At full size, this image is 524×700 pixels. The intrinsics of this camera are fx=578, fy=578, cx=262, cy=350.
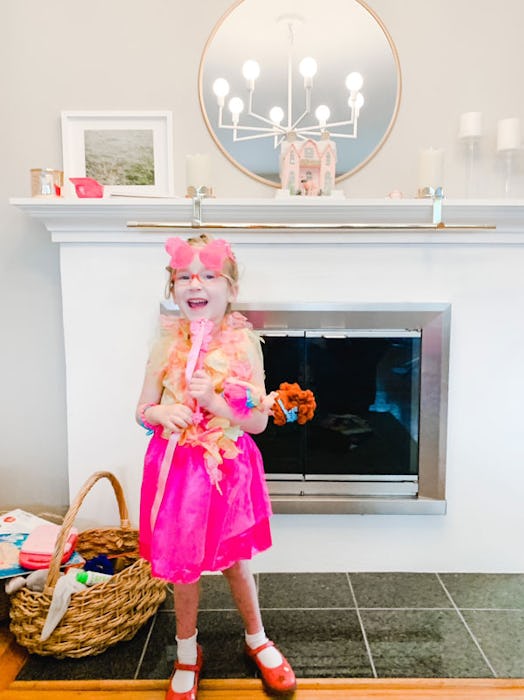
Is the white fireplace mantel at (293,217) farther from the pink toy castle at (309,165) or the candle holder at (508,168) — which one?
the candle holder at (508,168)

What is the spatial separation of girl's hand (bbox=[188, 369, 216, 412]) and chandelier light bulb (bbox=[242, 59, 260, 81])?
1121 mm

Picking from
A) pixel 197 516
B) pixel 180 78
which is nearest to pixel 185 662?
pixel 197 516

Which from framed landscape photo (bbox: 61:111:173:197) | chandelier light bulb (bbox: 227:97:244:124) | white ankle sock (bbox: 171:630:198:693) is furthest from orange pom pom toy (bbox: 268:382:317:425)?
chandelier light bulb (bbox: 227:97:244:124)

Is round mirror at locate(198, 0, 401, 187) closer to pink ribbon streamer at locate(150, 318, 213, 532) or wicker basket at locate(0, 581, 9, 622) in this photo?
pink ribbon streamer at locate(150, 318, 213, 532)

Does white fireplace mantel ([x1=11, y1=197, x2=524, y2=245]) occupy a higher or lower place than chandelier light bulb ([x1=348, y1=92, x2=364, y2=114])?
lower

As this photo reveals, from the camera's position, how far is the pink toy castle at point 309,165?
1701mm

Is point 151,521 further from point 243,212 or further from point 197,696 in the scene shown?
point 243,212

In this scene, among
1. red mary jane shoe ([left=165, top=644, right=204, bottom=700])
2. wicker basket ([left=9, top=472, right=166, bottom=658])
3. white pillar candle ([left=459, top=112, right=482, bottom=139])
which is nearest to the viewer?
red mary jane shoe ([left=165, top=644, right=204, bottom=700])

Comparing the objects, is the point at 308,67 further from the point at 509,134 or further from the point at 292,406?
the point at 292,406

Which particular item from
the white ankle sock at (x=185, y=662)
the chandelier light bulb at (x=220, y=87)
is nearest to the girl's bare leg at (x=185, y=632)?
the white ankle sock at (x=185, y=662)

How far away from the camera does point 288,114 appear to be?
1.86 metres

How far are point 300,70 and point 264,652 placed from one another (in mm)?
1679

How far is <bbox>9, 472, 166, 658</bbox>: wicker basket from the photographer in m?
1.40

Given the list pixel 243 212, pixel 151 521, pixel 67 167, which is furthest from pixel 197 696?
pixel 67 167
